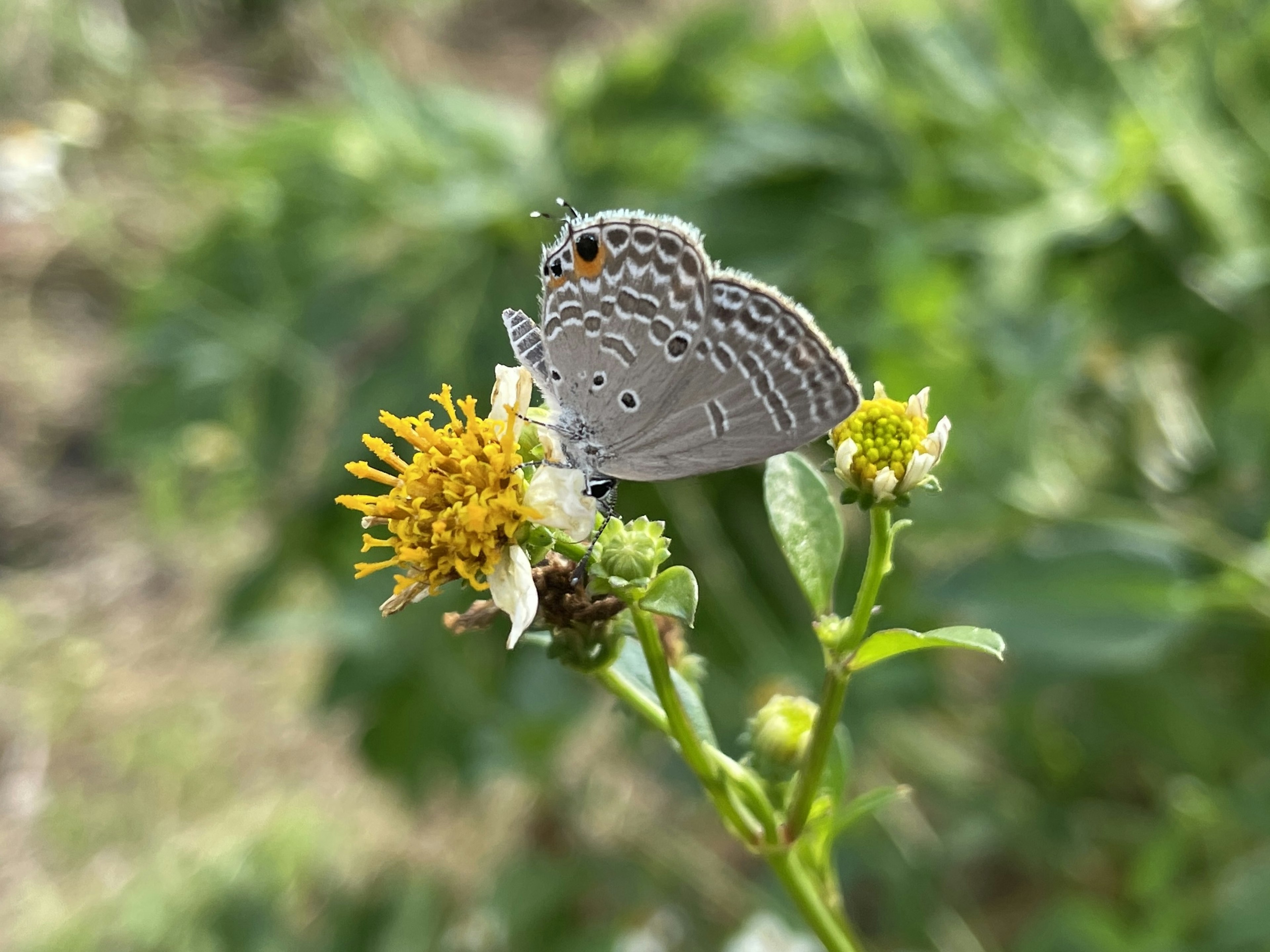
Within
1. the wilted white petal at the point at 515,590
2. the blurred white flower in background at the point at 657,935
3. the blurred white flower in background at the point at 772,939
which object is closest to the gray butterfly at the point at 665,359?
the wilted white petal at the point at 515,590

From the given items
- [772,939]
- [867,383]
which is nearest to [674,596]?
[867,383]

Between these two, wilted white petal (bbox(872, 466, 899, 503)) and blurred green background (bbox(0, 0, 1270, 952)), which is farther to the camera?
blurred green background (bbox(0, 0, 1270, 952))

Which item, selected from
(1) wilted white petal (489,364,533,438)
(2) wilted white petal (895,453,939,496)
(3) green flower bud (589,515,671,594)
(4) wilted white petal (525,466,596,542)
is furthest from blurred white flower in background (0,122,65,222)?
(2) wilted white petal (895,453,939,496)

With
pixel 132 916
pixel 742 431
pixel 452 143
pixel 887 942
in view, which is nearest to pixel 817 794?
pixel 742 431

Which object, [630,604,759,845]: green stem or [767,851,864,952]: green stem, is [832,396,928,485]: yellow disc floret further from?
[767,851,864,952]: green stem

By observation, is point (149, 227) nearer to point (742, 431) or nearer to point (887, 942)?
point (887, 942)

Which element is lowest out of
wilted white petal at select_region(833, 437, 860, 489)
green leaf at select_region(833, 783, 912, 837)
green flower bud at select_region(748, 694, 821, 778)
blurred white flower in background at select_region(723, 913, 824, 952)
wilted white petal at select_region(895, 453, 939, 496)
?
blurred white flower in background at select_region(723, 913, 824, 952)
